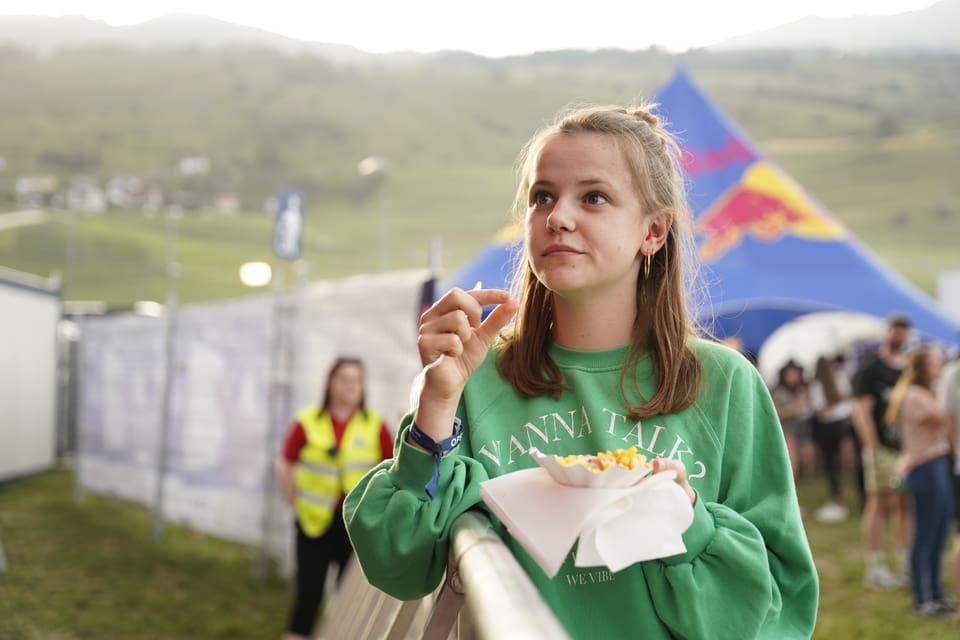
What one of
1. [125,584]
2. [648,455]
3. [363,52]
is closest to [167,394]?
[125,584]

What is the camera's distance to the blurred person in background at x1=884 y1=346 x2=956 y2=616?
25.3 feet

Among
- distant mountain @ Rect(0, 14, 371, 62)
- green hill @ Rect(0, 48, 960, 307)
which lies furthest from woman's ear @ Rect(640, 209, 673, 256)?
distant mountain @ Rect(0, 14, 371, 62)

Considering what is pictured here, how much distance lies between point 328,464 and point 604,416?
500 cm

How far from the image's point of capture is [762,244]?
1246 centimetres

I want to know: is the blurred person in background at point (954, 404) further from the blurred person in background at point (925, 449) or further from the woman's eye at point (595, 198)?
the woman's eye at point (595, 198)

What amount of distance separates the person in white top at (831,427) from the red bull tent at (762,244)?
5.50 ft

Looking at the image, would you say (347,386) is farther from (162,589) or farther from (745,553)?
(745,553)

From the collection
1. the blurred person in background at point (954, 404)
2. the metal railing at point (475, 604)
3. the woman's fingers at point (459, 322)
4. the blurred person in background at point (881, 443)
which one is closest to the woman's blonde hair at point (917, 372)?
the blurred person in background at point (954, 404)

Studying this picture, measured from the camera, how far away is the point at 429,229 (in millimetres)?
95812

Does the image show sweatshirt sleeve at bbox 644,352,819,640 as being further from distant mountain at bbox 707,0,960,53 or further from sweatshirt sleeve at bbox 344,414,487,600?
distant mountain at bbox 707,0,960,53

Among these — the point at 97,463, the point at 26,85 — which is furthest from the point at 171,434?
the point at 26,85

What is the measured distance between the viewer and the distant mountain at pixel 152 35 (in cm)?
13138

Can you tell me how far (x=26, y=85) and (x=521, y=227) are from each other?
408 feet

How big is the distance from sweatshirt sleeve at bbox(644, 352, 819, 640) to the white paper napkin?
103mm
